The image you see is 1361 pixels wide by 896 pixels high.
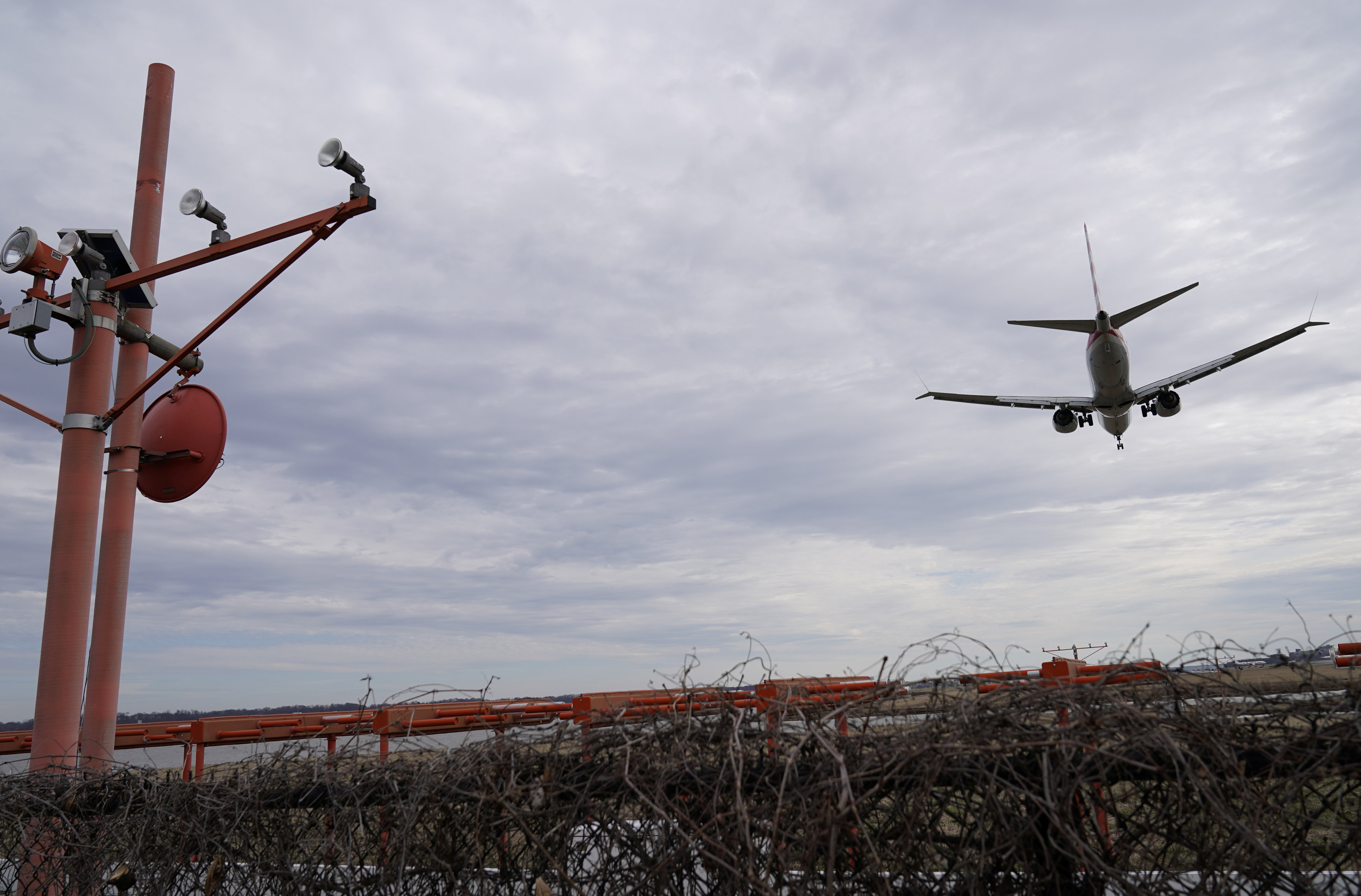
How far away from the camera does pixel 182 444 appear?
8555 mm

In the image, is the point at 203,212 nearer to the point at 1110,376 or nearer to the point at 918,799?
the point at 918,799

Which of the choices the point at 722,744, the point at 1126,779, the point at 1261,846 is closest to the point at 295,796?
the point at 722,744

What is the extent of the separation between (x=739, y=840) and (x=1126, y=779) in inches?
43.5

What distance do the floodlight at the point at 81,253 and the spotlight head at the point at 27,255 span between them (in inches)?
5.7

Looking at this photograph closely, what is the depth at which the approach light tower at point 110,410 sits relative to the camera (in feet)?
24.0

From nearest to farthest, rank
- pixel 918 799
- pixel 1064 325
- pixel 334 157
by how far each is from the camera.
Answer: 1. pixel 918 799
2. pixel 334 157
3. pixel 1064 325

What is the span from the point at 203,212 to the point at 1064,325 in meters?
31.8

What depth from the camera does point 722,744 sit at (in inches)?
104

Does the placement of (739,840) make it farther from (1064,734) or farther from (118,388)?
(118,388)

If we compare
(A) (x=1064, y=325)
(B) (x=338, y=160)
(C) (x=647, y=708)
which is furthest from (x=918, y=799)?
(A) (x=1064, y=325)

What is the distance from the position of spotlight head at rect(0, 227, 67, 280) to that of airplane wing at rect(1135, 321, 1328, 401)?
3153 cm

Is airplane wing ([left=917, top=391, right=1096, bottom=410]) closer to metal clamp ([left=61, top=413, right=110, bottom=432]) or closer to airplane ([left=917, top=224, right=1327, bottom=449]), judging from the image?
airplane ([left=917, top=224, right=1327, bottom=449])

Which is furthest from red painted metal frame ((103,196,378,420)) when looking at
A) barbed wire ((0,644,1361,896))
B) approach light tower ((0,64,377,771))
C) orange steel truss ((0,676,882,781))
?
barbed wire ((0,644,1361,896))

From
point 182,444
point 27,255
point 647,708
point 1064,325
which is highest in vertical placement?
point 1064,325
